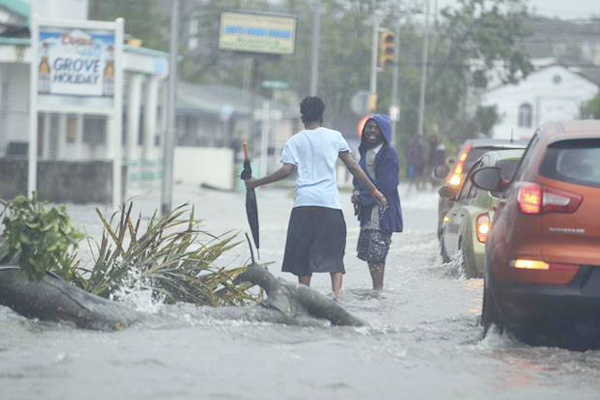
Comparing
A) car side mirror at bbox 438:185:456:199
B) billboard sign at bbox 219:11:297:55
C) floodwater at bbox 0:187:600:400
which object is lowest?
floodwater at bbox 0:187:600:400

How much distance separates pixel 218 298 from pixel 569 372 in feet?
9.20

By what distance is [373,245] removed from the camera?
1238 cm

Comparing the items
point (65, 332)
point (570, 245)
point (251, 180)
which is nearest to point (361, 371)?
point (570, 245)

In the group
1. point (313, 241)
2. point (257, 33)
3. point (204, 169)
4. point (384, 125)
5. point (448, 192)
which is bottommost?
point (204, 169)

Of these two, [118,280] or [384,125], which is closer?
[118,280]

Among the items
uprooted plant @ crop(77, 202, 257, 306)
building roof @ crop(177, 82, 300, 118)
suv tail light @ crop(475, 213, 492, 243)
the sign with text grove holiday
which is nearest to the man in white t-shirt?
uprooted plant @ crop(77, 202, 257, 306)

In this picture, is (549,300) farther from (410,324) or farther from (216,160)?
(216,160)

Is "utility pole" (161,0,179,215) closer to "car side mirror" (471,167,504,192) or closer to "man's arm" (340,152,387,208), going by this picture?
"man's arm" (340,152,387,208)

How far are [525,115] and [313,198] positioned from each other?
10344cm

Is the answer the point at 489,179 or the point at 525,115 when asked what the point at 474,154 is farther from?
the point at 525,115

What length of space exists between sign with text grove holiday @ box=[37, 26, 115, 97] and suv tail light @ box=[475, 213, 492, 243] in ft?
35.8

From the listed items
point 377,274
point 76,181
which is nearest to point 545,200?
point 377,274

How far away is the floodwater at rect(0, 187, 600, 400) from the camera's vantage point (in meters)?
7.28

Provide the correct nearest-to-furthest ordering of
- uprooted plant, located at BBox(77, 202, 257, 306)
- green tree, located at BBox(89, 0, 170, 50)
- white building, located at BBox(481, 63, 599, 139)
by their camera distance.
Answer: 1. uprooted plant, located at BBox(77, 202, 257, 306)
2. green tree, located at BBox(89, 0, 170, 50)
3. white building, located at BBox(481, 63, 599, 139)
